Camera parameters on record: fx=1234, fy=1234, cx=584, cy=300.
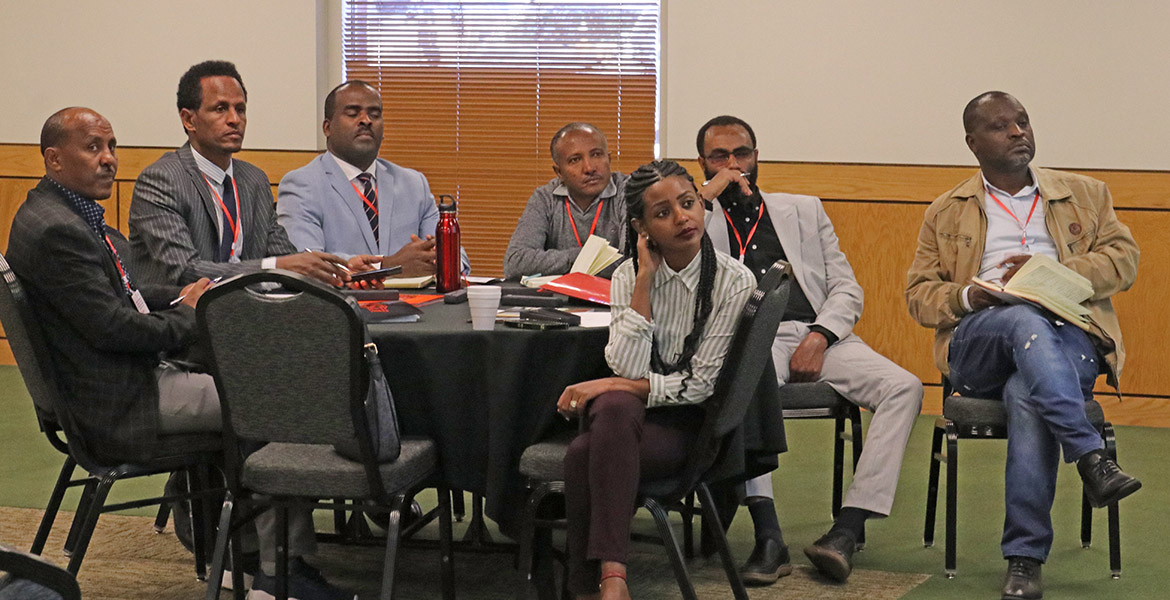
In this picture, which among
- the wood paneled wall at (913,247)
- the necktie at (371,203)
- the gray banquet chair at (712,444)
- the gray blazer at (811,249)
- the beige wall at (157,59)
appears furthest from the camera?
the beige wall at (157,59)

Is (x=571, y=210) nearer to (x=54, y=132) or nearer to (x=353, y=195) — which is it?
(x=353, y=195)

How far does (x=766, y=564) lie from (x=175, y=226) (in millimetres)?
2032

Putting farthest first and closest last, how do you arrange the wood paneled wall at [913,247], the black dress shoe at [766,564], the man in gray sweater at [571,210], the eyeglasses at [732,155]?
the wood paneled wall at [913,247] → the man in gray sweater at [571,210] → the eyeglasses at [732,155] → the black dress shoe at [766,564]

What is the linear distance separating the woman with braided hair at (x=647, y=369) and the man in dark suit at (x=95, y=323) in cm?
110

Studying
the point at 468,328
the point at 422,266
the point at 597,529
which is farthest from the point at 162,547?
the point at 597,529

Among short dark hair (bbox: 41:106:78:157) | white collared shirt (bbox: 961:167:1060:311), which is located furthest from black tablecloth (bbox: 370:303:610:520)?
white collared shirt (bbox: 961:167:1060:311)

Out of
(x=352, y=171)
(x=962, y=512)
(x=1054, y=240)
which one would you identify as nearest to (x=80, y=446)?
(x=352, y=171)

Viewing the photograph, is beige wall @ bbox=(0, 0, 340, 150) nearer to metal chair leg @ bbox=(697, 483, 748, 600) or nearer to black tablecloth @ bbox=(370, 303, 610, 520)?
black tablecloth @ bbox=(370, 303, 610, 520)

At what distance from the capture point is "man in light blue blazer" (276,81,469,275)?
4.47 m

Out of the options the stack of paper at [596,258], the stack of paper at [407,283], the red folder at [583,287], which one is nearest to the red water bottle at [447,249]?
the stack of paper at [407,283]

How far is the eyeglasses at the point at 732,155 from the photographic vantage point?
417 centimetres

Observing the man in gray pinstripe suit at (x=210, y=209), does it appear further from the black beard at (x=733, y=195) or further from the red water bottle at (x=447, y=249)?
the black beard at (x=733, y=195)

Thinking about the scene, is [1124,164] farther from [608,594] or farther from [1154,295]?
[608,594]

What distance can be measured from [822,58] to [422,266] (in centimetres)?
277
